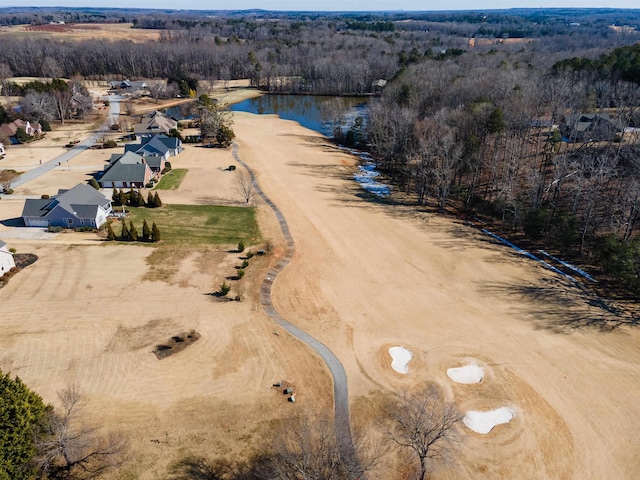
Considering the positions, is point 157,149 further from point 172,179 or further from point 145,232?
point 145,232

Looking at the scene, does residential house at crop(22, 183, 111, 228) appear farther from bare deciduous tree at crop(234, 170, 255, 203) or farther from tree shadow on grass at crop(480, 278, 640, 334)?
tree shadow on grass at crop(480, 278, 640, 334)

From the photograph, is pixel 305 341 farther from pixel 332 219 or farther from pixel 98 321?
pixel 332 219

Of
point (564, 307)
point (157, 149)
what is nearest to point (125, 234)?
point (157, 149)

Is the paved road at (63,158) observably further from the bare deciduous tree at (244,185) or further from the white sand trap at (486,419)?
the white sand trap at (486,419)

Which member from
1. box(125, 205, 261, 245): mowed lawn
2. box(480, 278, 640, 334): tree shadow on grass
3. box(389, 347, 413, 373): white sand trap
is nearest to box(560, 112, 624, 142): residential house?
box(480, 278, 640, 334): tree shadow on grass

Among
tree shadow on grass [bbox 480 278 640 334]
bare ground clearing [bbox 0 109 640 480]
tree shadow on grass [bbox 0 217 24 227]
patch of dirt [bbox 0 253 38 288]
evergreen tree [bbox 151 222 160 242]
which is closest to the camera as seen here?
bare ground clearing [bbox 0 109 640 480]

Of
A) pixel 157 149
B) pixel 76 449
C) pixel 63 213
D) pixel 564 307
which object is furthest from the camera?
pixel 157 149
